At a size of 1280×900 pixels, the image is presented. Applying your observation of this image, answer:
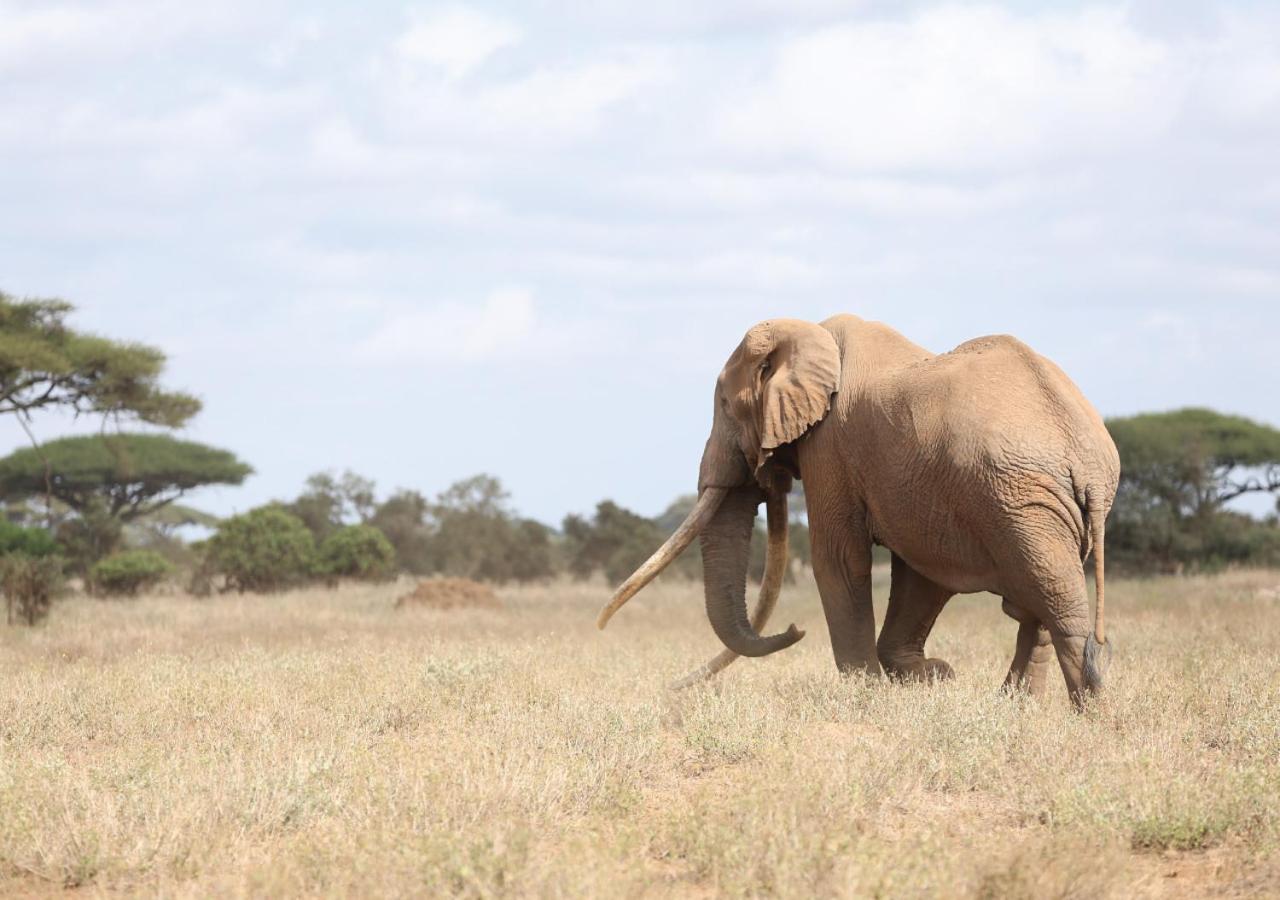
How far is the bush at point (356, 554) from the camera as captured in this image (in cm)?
2839

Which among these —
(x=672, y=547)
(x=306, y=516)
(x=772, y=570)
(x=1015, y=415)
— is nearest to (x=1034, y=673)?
(x=1015, y=415)

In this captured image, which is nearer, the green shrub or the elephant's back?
the elephant's back

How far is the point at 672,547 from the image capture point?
9.49 m

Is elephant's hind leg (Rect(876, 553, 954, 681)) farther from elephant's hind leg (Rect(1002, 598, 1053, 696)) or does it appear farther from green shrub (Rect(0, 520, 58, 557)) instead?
green shrub (Rect(0, 520, 58, 557))

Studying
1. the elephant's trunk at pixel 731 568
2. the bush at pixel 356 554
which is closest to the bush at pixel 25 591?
the bush at pixel 356 554

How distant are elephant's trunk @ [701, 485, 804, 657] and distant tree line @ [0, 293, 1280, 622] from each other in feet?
37.5

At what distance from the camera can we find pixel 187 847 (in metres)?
5.34

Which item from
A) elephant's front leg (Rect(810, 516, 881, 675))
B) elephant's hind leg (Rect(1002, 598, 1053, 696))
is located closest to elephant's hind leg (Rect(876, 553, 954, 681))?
elephant's front leg (Rect(810, 516, 881, 675))

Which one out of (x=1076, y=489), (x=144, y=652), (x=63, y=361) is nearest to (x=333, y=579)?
(x=63, y=361)

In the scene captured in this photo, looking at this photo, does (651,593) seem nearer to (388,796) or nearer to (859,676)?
(859,676)

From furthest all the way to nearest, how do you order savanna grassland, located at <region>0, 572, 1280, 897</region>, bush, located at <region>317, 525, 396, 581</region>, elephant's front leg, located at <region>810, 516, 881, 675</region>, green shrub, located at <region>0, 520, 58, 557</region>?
bush, located at <region>317, 525, 396, 581</region> < green shrub, located at <region>0, 520, 58, 557</region> < elephant's front leg, located at <region>810, 516, 881, 675</region> < savanna grassland, located at <region>0, 572, 1280, 897</region>

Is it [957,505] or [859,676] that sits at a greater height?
[957,505]

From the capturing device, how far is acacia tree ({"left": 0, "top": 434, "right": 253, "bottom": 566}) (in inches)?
1577

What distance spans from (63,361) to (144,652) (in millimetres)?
14262
